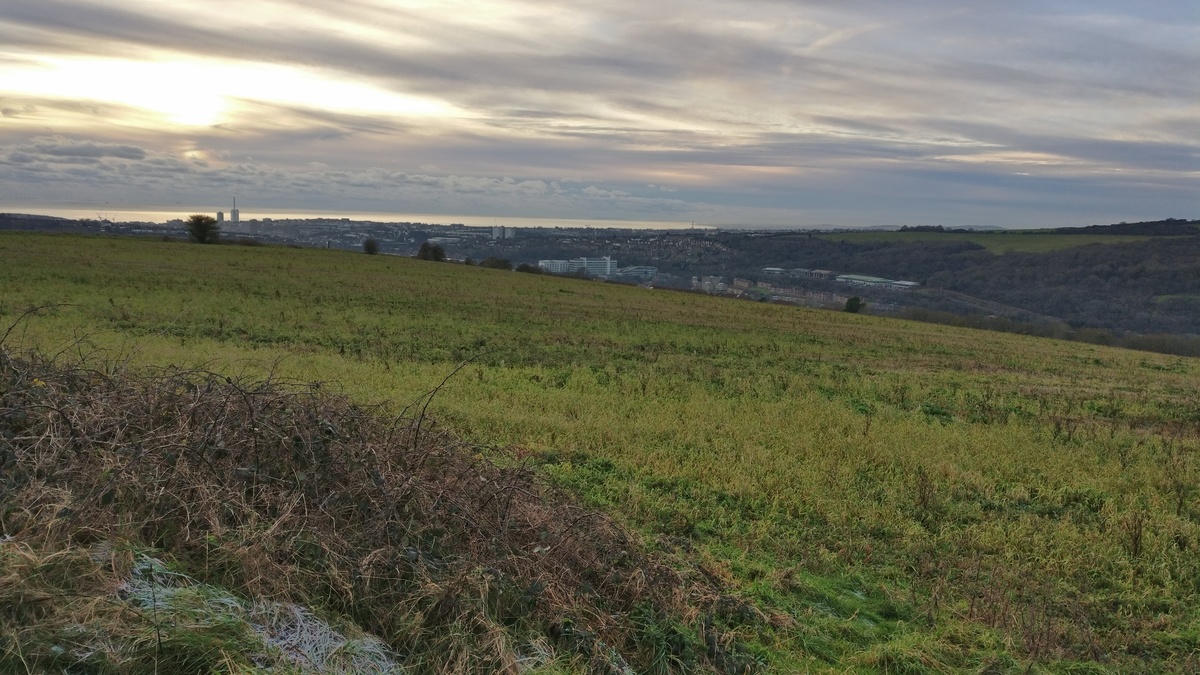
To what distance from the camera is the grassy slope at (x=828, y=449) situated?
6.15m

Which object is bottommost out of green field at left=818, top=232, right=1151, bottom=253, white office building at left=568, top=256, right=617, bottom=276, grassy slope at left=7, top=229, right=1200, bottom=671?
grassy slope at left=7, top=229, right=1200, bottom=671

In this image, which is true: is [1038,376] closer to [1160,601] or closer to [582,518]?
[1160,601]

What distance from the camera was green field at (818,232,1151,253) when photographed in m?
117

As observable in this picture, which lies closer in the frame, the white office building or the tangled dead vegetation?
the tangled dead vegetation

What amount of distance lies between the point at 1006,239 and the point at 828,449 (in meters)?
138

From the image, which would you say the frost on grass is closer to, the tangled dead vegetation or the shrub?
the tangled dead vegetation

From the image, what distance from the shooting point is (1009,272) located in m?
105

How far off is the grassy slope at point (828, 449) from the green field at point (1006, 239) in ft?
338

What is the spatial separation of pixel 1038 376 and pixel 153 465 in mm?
24478

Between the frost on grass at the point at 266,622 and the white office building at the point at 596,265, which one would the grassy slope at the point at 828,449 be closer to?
the frost on grass at the point at 266,622

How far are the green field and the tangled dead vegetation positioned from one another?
126740mm

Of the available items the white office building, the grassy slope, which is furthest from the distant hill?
the grassy slope

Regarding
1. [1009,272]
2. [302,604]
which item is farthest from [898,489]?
[1009,272]

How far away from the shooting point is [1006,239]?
130m
